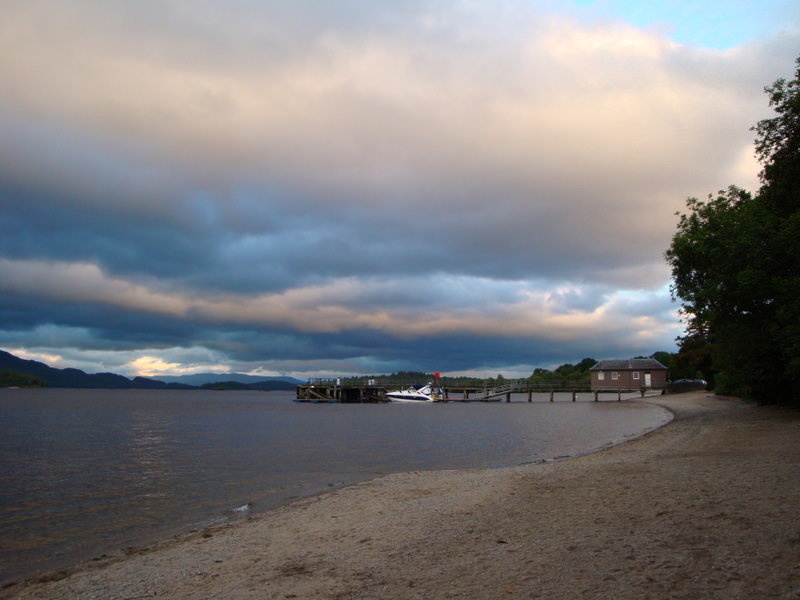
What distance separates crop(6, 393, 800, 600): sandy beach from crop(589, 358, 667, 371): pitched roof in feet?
335

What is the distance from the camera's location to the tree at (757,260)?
80.9 feet

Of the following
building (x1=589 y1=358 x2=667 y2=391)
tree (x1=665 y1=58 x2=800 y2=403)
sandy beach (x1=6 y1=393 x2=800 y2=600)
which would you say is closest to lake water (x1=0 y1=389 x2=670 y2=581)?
sandy beach (x1=6 y1=393 x2=800 y2=600)

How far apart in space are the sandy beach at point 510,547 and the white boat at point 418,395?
101346 millimetres

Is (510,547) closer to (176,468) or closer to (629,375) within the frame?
(176,468)

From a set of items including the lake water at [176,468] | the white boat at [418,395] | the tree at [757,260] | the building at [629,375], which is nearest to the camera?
the lake water at [176,468]

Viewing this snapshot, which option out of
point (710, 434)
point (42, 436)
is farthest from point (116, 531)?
point (42, 436)

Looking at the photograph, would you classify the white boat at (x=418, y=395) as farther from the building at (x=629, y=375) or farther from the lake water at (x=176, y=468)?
the lake water at (x=176, y=468)

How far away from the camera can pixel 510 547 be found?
8516mm

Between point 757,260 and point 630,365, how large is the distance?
297ft

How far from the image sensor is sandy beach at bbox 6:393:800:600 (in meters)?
6.67

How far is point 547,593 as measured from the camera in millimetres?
6336

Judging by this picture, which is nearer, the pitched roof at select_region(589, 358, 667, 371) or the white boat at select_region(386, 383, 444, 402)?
the pitched roof at select_region(589, 358, 667, 371)

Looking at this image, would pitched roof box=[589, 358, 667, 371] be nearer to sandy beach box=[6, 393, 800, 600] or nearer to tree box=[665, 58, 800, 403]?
tree box=[665, 58, 800, 403]

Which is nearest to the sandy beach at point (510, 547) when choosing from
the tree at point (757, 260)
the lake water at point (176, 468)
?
the lake water at point (176, 468)
